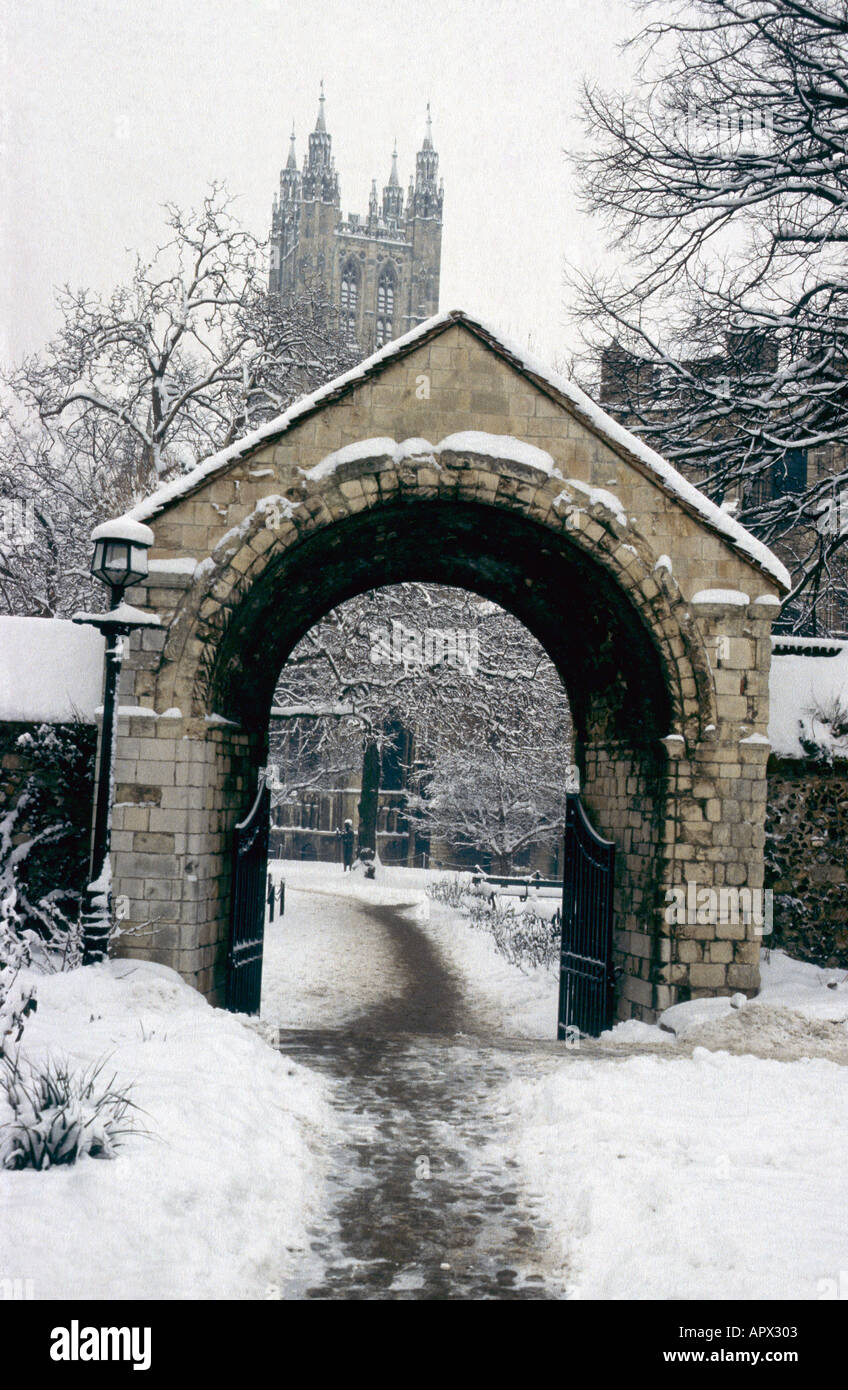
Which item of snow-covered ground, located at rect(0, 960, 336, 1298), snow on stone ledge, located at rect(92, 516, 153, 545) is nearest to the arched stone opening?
snow on stone ledge, located at rect(92, 516, 153, 545)

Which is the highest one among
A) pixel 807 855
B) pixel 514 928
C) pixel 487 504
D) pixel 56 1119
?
pixel 487 504

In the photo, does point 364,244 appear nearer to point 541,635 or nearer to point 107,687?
point 541,635

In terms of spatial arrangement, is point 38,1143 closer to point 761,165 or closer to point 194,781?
point 194,781

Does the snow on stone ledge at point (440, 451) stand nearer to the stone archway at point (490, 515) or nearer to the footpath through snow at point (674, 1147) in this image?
the stone archway at point (490, 515)

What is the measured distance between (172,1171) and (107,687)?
4.22 m

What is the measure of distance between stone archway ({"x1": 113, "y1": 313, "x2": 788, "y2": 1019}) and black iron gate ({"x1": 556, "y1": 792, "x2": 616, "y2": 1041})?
56 centimetres

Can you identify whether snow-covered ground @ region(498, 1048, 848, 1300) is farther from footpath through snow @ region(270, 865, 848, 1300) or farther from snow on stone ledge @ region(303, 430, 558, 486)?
snow on stone ledge @ region(303, 430, 558, 486)

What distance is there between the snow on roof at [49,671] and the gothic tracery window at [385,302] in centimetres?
6409

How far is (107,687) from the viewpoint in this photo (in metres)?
7.98

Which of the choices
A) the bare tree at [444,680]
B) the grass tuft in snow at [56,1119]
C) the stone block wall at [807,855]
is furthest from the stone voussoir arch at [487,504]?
the bare tree at [444,680]

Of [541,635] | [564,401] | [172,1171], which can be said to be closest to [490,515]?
[564,401]

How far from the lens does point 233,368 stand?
2006 cm
